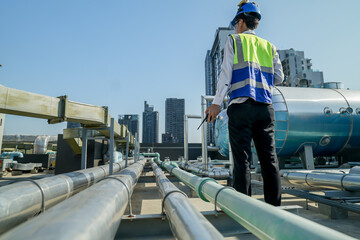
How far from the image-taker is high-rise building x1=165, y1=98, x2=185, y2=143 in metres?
60.3

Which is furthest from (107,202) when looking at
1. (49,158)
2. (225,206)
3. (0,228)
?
(49,158)

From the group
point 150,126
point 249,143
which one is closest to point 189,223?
point 249,143

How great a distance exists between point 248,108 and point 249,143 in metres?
0.27

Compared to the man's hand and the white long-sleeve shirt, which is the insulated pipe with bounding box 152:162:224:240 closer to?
the man's hand

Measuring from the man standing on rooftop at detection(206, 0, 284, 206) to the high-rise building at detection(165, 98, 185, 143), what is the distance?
54326 millimetres

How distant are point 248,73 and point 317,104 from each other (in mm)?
5351

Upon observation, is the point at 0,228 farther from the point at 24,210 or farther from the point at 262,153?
the point at 262,153

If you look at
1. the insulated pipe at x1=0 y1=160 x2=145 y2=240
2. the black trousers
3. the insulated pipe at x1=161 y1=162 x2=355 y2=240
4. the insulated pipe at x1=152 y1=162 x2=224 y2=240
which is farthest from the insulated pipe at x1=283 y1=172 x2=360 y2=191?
the insulated pipe at x1=0 y1=160 x2=145 y2=240

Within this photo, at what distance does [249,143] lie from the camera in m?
1.86

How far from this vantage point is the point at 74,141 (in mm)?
6602

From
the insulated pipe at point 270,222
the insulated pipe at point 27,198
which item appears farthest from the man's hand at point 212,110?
the insulated pipe at point 27,198

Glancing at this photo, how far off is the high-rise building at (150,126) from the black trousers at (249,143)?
4890 cm

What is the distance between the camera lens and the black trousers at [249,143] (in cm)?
184

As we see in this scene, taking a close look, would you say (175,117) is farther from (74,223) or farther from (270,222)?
(74,223)
